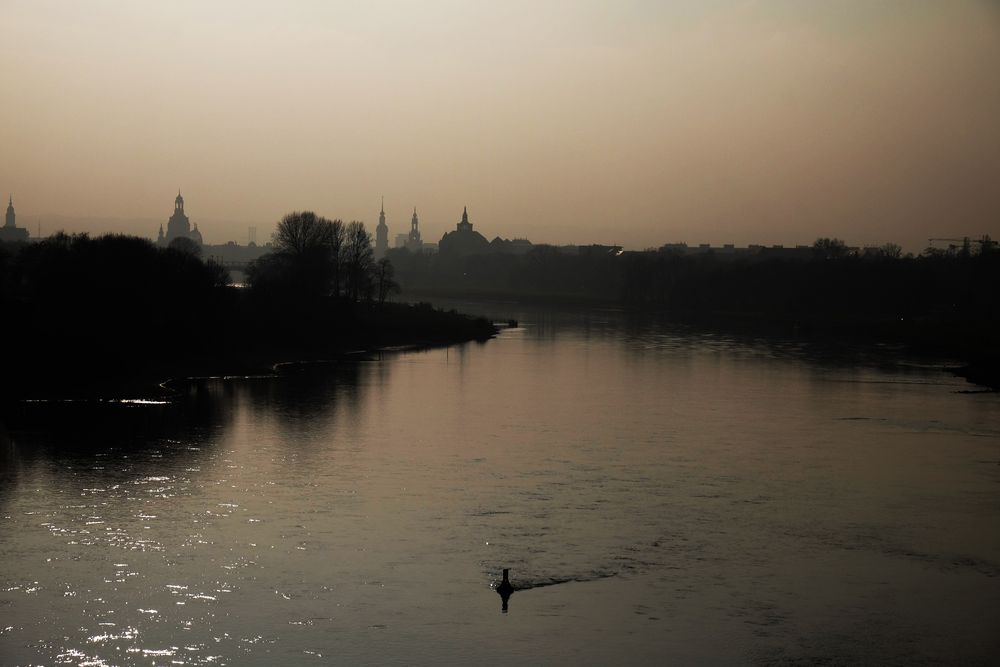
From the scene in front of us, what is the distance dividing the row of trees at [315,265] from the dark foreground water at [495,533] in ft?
80.1

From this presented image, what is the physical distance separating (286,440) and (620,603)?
525 inches

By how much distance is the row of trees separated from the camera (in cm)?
5825

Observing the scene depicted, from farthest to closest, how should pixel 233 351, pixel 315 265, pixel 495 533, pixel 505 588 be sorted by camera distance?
pixel 315 265 < pixel 233 351 < pixel 495 533 < pixel 505 588

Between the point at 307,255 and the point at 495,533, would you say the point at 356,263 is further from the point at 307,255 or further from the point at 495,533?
the point at 495,533

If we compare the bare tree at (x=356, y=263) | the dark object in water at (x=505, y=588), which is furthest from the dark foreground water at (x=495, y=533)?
the bare tree at (x=356, y=263)

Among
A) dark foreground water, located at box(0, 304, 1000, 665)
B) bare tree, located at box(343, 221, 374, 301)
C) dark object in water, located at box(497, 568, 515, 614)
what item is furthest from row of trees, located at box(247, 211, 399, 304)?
dark object in water, located at box(497, 568, 515, 614)

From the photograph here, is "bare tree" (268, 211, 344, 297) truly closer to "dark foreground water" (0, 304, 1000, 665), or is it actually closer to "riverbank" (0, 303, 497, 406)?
"riverbank" (0, 303, 497, 406)

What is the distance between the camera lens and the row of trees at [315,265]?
58250 millimetres

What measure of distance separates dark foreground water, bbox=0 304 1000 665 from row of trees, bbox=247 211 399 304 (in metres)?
24.4

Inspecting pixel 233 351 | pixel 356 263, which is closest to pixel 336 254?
pixel 356 263

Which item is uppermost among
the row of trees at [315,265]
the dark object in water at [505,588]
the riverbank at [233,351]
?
the row of trees at [315,265]

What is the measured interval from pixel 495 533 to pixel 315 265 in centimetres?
4584

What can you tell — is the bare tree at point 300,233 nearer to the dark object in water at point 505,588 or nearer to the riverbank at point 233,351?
the riverbank at point 233,351

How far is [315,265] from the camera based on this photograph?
208 ft
